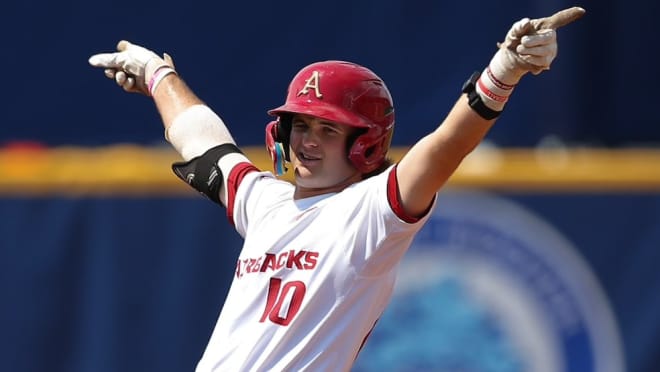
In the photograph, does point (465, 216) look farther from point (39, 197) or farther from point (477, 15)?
point (39, 197)

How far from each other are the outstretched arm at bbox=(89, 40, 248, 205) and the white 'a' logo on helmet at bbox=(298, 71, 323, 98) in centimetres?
51

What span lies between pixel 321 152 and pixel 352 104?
0.17 metres

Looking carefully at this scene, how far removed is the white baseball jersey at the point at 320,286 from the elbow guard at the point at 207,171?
53 cm

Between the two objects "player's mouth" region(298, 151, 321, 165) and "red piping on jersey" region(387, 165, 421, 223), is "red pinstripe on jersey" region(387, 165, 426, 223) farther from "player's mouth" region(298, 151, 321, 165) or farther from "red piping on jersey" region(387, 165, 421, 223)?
"player's mouth" region(298, 151, 321, 165)

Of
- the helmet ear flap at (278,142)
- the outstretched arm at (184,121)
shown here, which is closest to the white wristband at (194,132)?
the outstretched arm at (184,121)

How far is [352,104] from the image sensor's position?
4.05 m

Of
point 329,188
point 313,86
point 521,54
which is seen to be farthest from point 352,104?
point 521,54

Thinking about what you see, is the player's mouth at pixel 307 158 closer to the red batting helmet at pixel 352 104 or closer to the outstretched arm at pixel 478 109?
the red batting helmet at pixel 352 104

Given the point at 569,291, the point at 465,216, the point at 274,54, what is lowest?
the point at 569,291

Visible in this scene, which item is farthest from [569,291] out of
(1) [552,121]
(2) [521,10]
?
(2) [521,10]

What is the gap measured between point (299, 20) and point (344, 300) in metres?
4.34

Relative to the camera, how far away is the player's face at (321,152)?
4031 mm

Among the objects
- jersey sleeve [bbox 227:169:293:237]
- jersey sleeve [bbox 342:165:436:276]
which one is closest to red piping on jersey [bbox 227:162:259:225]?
jersey sleeve [bbox 227:169:293:237]

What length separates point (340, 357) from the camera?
12.8 ft
